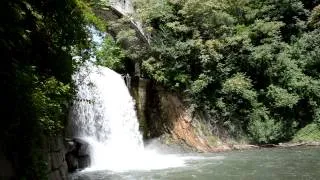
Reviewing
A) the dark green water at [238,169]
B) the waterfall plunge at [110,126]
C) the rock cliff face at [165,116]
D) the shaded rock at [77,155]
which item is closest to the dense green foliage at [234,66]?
the rock cliff face at [165,116]

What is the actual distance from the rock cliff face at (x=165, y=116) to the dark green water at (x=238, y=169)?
7.35 ft

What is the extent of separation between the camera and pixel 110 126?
18.0 m

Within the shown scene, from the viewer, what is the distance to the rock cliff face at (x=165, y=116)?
19.5 meters

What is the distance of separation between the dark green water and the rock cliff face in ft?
7.35

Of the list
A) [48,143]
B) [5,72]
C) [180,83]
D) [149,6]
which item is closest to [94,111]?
[180,83]

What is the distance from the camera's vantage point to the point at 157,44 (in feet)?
66.9

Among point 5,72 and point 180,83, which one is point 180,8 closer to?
point 180,83

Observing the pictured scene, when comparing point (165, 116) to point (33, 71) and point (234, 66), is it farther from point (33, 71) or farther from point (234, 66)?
point (33, 71)

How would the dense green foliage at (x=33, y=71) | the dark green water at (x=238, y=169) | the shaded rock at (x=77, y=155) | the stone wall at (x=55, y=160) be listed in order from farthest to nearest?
the shaded rock at (x=77, y=155)
the dark green water at (x=238, y=169)
the stone wall at (x=55, y=160)
the dense green foliage at (x=33, y=71)

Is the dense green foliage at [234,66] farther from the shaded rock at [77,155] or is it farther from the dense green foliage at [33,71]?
the dense green foliage at [33,71]

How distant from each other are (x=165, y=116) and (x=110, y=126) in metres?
2.89

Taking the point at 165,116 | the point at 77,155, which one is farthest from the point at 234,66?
the point at 77,155

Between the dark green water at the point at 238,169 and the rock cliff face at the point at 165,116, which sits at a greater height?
the rock cliff face at the point at 165,116

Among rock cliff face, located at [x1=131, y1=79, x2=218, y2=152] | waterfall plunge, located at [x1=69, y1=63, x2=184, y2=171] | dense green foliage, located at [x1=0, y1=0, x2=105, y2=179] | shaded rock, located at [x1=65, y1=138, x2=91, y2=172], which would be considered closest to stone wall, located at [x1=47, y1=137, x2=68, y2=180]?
dense green foliage, located at [x1=0, y1=0, x2=105, y2=179]
